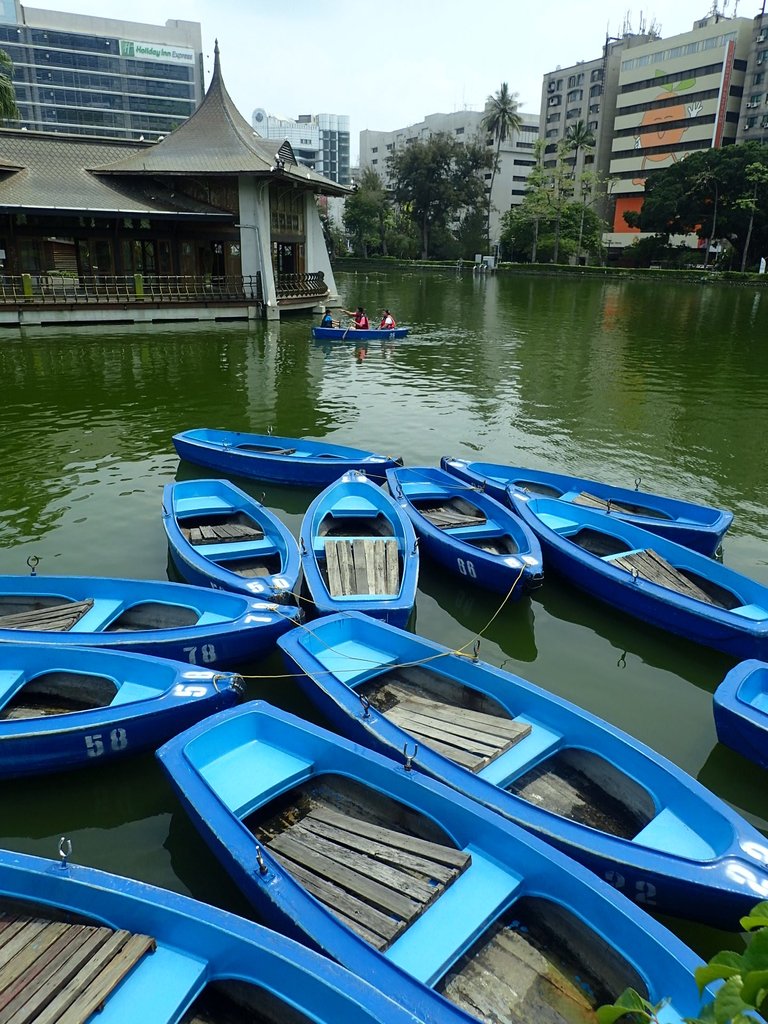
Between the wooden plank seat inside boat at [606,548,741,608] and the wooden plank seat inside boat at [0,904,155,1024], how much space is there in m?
8.19

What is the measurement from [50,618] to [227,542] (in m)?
3.19

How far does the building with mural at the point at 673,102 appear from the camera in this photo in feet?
299

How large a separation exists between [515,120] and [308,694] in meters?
106

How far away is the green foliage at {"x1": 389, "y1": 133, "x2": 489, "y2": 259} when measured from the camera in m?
96.8

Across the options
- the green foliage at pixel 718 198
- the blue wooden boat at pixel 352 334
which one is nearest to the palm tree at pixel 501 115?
the green foliage at pixel 718 198

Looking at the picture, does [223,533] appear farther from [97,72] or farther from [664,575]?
[97,72]

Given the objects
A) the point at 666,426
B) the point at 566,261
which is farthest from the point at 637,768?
the point at 566,261

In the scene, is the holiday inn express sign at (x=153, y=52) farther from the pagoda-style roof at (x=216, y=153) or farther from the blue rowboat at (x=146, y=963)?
the blue rowboat at (x=146, y=963)

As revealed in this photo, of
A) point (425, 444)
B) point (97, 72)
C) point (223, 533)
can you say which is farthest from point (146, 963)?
point (97, 72)

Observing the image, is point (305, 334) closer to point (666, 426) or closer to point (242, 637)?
point (666, 426)

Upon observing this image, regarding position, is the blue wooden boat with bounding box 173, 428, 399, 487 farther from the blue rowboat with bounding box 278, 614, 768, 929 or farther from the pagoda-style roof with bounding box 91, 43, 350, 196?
the pagoda-style roof with bounding box 91, 43, 350, 196

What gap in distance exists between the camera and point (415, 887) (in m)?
5.54

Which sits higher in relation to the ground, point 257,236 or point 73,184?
point 73,184

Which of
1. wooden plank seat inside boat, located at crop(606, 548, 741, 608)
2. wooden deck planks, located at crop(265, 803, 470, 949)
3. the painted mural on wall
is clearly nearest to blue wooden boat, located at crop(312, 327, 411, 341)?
wooden plank seat inside boat, located at crop(606, 548, 741, 608)
